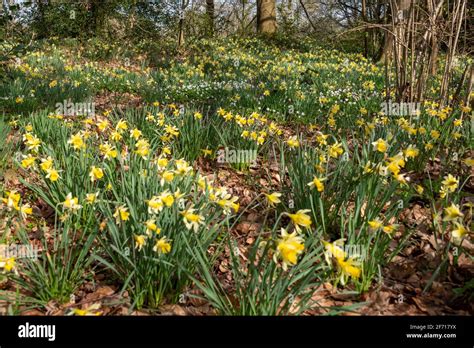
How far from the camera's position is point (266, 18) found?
1388 centimetres

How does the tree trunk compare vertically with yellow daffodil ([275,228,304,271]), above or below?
above

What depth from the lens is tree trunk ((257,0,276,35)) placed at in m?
13.7

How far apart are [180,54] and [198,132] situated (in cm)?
817

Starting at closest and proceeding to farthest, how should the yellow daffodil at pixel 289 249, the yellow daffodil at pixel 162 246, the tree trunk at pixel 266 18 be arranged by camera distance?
the yellow daffodil at pixel 289 249 → the yellow daffodil at pixel 162 246 → the tree trunk at pixel 266 18

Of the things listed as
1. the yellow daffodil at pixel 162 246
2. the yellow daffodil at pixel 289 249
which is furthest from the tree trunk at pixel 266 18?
the yellow daffodil at pixel 289 249

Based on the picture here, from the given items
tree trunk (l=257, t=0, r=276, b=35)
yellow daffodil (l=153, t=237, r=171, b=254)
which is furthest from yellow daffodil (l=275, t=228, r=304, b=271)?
tree trunk (l=257, t=0, r=276, b=35)

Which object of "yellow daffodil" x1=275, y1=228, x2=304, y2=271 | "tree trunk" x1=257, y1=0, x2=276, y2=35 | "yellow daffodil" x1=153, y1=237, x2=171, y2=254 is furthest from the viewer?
"tree trunk" x1=257, y1=0, x2=276, y2=35

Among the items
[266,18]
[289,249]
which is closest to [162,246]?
[289,249]

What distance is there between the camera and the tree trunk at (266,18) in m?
13.7

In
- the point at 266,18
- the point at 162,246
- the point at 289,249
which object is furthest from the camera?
the point at 266,18

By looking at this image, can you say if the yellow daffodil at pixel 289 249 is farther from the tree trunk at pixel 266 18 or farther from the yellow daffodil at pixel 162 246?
the tree trunk at pixel 266 18

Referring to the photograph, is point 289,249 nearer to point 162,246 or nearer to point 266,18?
point 162,246

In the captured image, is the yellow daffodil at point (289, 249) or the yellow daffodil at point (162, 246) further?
the yellow daffodil at point (162, 246)

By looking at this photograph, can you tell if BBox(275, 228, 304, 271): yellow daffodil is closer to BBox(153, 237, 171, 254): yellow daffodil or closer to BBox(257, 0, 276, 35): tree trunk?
BBox(153, 237, 171, 254): yellow daffodil
